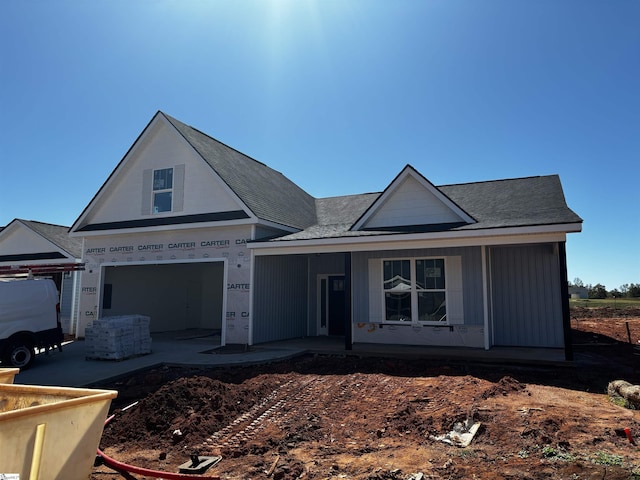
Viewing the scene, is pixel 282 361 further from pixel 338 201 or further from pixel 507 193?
pixel 338 201

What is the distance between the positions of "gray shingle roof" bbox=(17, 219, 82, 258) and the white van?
7.28 m

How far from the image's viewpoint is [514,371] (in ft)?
32.5

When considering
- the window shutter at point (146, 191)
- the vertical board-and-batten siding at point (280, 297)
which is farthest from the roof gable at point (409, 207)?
the window shutter at point (146, 191)

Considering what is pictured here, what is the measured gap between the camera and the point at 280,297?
49.1 feet

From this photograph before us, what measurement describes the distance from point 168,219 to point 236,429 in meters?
10.1

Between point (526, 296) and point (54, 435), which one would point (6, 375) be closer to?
point (54, 435)

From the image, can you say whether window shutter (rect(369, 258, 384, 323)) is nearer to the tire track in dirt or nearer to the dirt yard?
the dirt yard

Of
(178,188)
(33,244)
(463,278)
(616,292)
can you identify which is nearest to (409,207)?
(463,278)

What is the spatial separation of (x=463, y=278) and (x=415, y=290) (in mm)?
1389

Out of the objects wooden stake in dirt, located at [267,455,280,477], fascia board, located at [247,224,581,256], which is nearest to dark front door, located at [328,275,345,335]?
fascia board, located at [247,224,581,256]

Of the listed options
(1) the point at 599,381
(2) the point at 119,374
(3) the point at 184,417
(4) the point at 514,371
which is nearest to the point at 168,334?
(2) the point at 119,374

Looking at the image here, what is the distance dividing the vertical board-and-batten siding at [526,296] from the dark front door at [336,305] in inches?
214

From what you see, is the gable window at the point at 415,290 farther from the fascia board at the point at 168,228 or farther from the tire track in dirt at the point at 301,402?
the fascia board at the point at 168,228

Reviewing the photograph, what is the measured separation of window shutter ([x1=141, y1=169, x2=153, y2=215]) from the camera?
15844 mm
